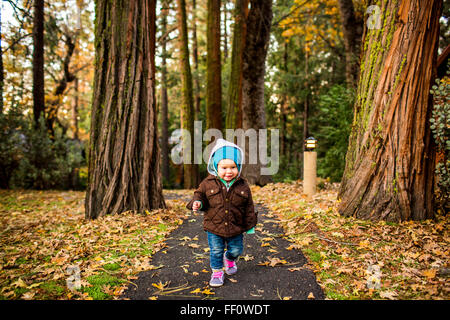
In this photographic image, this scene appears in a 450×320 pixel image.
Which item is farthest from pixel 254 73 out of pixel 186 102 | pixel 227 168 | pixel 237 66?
pixel 227 168

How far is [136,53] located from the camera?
6020mm

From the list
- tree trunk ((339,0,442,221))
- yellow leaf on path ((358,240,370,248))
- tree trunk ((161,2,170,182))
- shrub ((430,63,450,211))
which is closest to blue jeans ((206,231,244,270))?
yellow leaf on path ((358,240,370,248))

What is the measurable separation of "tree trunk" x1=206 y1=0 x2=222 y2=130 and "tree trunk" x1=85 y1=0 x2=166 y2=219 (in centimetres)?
581

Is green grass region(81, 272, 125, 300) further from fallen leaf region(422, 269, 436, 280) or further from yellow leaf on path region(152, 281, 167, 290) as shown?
fallen leaf region(422, 269, 436, 280)

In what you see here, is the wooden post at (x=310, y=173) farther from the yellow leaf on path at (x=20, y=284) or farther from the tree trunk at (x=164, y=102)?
the tree trunk at (x=164, y=102)

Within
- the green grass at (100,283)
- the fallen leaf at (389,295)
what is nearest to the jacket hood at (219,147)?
the green grass at (100,283)

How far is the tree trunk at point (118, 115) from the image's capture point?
19.2 ft

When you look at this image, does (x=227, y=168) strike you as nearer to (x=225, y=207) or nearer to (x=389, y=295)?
(x=225, y=207)

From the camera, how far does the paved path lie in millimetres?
2996

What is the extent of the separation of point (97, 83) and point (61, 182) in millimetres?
6804

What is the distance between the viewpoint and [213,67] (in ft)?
38.6

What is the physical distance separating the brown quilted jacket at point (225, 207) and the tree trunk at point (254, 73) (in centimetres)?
698

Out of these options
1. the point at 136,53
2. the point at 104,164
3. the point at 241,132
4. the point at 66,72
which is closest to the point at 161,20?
the point at 66,72

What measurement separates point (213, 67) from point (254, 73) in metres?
2.11
